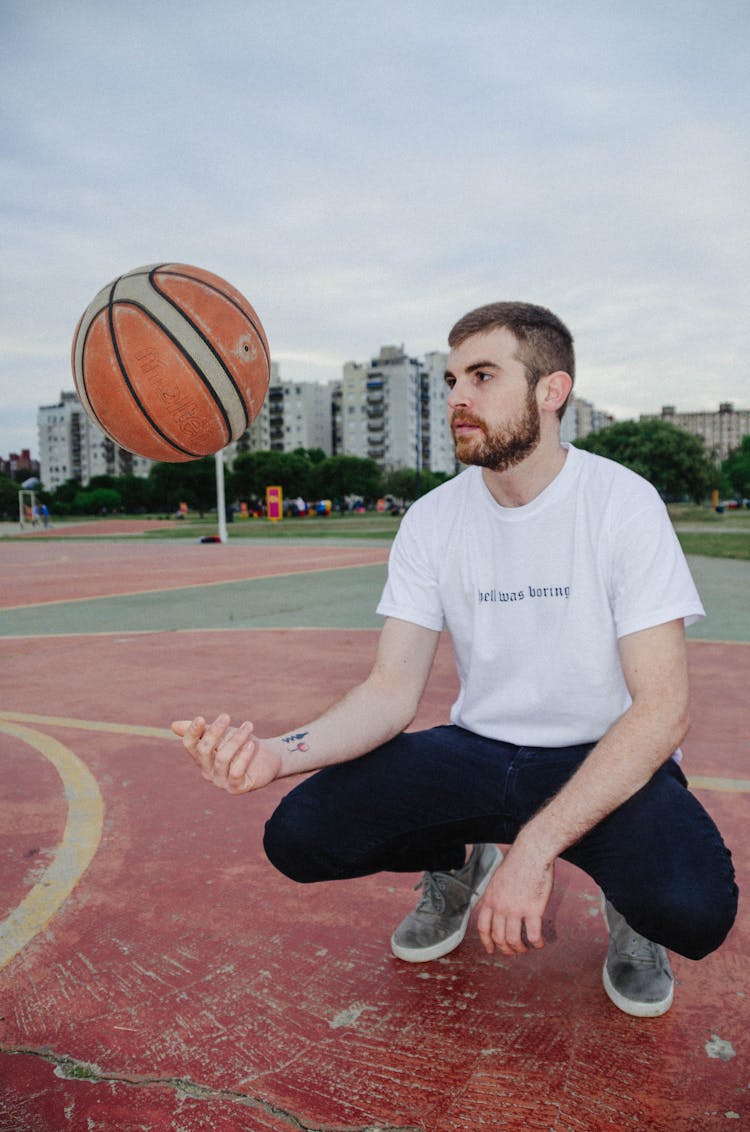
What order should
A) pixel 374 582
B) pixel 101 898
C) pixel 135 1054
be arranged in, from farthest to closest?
pixel 374 582
pixel 101 898
pixel 135 1054

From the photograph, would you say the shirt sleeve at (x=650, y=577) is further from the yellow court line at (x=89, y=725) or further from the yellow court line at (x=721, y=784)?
the yellow court line at (x=89, y=725)

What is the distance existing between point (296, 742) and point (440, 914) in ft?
2.45

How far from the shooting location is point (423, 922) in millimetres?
2482

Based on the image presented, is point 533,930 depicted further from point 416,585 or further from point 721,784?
point 721,784

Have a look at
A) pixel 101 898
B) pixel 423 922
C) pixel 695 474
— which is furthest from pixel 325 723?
pixel 695 474

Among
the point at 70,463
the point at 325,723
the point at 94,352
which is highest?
the point at 70,463

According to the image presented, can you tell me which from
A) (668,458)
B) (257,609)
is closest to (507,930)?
(257,609)

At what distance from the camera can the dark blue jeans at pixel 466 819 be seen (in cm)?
201

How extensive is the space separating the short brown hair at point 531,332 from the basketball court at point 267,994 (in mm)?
1680

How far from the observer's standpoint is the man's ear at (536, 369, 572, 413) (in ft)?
7.86

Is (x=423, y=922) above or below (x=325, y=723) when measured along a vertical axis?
below

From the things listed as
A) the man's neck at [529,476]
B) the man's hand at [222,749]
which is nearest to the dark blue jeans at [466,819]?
the man's hand at [222,749]

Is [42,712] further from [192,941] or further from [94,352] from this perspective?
[192,941]

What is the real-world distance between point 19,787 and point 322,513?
216ft
